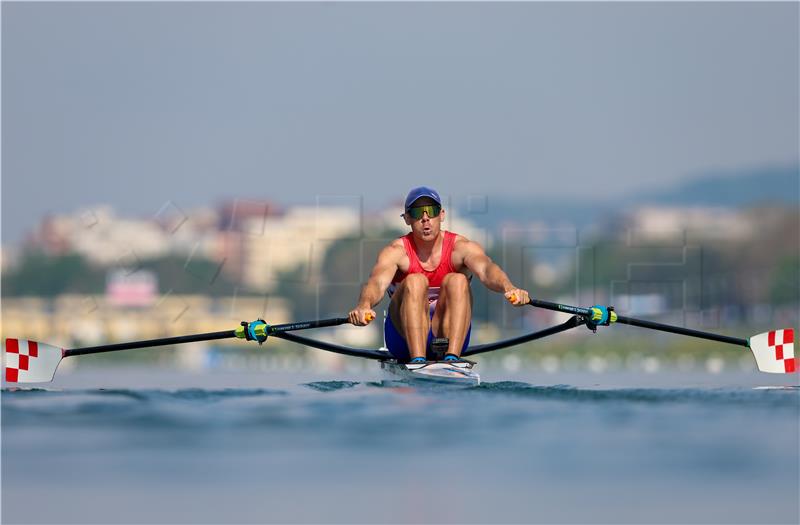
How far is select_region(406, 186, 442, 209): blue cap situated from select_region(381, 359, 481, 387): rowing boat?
5.51ft

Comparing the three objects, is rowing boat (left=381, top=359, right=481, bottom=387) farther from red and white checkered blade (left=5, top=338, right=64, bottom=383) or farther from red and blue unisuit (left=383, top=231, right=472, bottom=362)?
red and white checkered blade (left=5, top=338, right=64, bottom=383)

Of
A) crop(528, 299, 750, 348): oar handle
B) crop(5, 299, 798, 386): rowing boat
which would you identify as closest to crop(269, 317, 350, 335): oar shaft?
crop(5, 299, 798, 386): rowing boat

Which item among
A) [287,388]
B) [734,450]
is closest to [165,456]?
[734,450]

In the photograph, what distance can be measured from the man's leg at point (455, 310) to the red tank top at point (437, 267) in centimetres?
29

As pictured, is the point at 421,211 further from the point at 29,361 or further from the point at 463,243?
the point at 29,361

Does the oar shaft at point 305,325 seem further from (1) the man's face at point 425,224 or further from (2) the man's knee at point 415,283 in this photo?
(1) the man's face at point 425,224

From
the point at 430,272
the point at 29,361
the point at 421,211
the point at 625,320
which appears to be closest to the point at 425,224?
the point at 421,211

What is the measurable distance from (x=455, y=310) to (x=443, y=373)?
86cm

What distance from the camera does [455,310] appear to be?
15047mm

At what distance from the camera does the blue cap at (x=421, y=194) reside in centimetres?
1535

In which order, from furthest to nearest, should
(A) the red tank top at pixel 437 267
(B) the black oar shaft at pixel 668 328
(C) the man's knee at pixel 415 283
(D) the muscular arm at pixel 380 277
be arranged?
(B) the black oar shaft at pixel 668 328 → (A) the red tank top at pixel 437 267 → (C) the man's knee at pixel 415 283 → (D) the muscular arm at pixel 380 277

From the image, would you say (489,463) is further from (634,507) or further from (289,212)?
(289,212)

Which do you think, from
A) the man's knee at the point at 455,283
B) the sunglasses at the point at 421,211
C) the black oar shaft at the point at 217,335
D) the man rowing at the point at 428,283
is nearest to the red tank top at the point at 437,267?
the man rowing at the point at 428,283

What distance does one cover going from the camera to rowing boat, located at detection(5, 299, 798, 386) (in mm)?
14625
